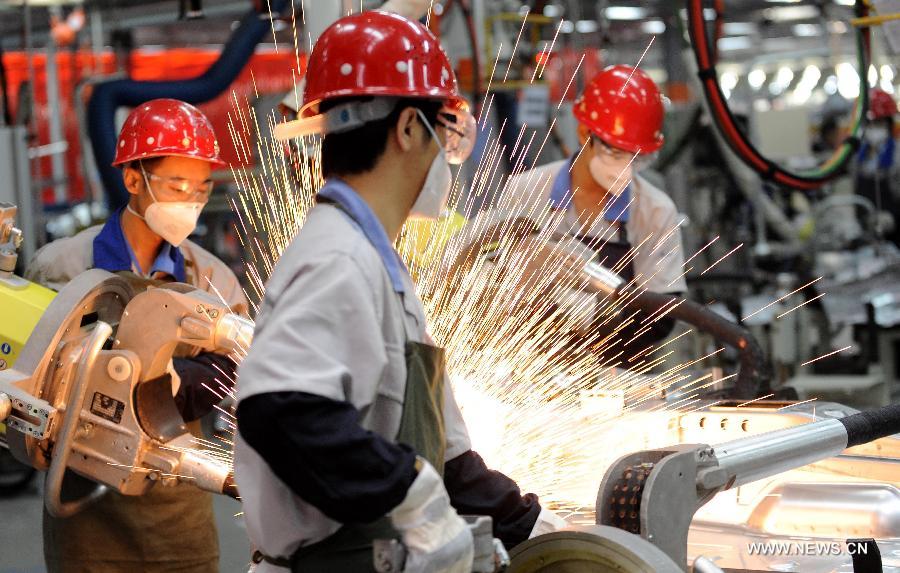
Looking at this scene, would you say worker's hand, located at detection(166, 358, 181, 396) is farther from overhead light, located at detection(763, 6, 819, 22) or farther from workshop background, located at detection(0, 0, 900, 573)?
overhead light, located at detection(763, 6, 819, 22)

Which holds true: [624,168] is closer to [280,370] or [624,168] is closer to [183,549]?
[183,549]

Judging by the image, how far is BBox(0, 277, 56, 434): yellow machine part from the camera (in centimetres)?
313

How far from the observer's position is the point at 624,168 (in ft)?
15.0

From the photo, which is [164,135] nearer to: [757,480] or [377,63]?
[377,63]

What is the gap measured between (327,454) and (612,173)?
2.99 metres

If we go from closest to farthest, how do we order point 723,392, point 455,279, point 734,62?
point 455,279, point 723,392, point 734,62

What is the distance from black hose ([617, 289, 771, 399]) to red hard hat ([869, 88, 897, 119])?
6.73m

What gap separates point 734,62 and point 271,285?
2258 cm

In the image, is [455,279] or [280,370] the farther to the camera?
[455,279]

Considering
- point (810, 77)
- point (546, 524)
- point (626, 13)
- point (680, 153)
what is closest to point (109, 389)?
point (546, 524)

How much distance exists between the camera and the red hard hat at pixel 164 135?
3.65 metres

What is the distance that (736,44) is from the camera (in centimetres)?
2414

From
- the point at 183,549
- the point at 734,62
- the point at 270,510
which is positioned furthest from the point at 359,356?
the point at 734,62

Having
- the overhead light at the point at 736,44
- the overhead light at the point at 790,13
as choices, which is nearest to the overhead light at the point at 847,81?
the overhead light at the point at 790,13
